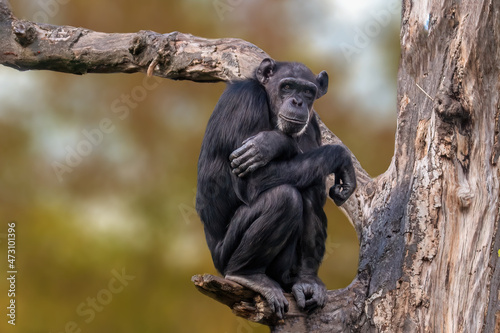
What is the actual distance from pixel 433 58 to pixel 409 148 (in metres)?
0.70

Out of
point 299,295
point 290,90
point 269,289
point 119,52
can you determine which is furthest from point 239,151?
point 119,52

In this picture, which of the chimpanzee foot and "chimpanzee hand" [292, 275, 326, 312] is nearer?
the chimpanzee foot

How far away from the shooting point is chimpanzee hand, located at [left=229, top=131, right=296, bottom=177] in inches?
188

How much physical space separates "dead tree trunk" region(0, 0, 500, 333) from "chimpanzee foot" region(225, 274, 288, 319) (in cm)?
6

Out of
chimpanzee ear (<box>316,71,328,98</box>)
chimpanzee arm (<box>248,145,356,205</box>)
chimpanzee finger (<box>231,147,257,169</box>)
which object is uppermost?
chimpanzee ear (<box>316,71,328,98</box>)

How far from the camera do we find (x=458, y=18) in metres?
4.25

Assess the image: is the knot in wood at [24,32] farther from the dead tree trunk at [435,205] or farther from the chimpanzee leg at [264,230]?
the dead tree trunk at [435,205]

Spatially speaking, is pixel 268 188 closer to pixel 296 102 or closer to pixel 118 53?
pixel 296 102

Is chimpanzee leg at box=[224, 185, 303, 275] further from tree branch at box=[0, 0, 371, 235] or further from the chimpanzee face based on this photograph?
tree branch at box=[0, 0, 371, 235]

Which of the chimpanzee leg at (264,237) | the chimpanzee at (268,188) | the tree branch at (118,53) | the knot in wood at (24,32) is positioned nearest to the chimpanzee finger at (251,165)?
the chimpanzee at (268,188)

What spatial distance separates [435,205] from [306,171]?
1.08m

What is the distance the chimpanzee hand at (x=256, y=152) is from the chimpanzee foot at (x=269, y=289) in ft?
2.84

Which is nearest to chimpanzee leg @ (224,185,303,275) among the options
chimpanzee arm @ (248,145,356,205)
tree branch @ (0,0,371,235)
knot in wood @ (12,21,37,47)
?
chimpanzee arm @ (248,145,356,205)

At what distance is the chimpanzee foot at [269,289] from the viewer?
4.37m
